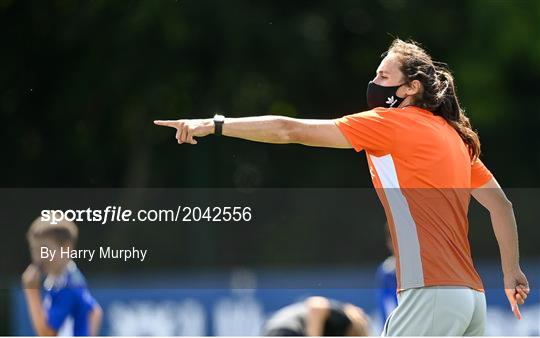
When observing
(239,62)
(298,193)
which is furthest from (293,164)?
(239,62)

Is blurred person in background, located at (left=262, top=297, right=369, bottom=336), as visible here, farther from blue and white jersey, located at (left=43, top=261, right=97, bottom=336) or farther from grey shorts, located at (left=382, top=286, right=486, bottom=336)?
grey shorts, located at (left=382, top=286, right=486, bottom=336)

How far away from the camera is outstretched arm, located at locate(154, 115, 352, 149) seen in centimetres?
440

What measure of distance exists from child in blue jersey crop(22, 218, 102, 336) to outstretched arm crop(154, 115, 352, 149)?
2415mm

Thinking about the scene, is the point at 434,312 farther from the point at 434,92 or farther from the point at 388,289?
the point at 388,289

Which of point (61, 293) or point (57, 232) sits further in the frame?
point (61, 293)

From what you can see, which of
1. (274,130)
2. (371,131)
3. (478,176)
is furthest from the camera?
(478,176)

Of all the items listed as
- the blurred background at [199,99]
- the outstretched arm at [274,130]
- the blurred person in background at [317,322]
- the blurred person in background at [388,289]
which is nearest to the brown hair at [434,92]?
the outstretched arm at [274,130]

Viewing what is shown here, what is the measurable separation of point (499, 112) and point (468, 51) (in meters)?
0.92

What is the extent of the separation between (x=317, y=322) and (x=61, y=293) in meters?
1.69

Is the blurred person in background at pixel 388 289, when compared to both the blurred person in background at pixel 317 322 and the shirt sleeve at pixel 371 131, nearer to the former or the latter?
the blurred person in background at pixel 317 322

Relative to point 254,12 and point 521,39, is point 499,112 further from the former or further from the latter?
point 254,12

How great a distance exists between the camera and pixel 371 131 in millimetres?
4340

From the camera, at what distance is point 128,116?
530 inches

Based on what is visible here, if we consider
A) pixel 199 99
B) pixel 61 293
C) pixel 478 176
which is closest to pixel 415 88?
pixel 478 176
